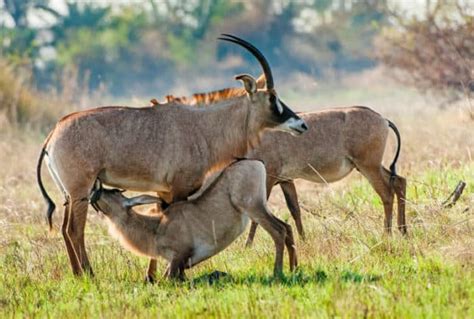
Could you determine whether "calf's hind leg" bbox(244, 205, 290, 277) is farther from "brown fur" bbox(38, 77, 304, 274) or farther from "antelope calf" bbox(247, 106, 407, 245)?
"antelope calf" bbox(247, 106, 407, 245)

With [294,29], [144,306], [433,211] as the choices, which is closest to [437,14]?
[433,211]

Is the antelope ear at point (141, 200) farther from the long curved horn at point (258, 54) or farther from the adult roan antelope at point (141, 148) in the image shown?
the long curved horn at point (258, 54)

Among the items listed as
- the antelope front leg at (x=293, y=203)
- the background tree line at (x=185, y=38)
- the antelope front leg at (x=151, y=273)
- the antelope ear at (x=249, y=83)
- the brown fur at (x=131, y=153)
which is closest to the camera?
the antelope front leg at (x=151, y=273)

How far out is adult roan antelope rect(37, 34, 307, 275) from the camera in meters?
9.62

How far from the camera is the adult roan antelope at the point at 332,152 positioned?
1152cm

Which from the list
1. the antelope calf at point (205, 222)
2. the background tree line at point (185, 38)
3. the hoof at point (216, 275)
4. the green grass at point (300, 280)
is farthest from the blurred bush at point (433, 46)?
the background tree line at point (185, 38)

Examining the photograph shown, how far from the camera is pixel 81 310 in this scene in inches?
306

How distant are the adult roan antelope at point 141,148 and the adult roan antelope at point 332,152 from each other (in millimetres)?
1338

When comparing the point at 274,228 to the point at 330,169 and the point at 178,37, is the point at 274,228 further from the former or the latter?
the point at 178,37

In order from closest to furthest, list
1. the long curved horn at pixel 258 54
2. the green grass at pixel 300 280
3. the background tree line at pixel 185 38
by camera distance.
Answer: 1. the green grass at pixel 300 280
2. the long curved horn at pixel 258 54
3. the background tree line at pixel 185 38

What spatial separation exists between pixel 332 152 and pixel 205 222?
112 inches

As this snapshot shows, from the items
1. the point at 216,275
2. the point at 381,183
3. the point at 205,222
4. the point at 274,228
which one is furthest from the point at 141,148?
the point at 381,183

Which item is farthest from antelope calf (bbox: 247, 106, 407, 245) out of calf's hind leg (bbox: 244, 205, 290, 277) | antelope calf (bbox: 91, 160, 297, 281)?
calf's hind leg (bbox: 244, 205, 290, 277)

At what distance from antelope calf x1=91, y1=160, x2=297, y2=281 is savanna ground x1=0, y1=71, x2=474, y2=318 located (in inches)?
9.1
